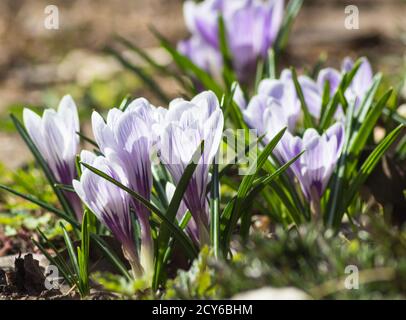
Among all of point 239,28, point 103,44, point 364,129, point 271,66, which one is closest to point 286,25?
point 239,28

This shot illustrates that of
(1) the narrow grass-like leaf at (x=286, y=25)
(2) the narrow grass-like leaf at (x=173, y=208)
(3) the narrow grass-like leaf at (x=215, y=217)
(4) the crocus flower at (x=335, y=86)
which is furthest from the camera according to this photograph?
(1) the narrow grass-like leaf at (x=286, y=25)

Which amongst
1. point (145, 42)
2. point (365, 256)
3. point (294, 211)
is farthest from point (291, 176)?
point (145, 42)

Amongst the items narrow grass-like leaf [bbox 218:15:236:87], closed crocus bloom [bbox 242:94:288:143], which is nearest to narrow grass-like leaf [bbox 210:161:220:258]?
closed crocus bloom [bbox 242:94:288:143]

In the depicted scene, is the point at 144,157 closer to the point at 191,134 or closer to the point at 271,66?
the point at 191,134

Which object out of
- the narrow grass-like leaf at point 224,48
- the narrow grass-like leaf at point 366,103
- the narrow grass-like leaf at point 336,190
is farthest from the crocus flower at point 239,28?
the narrow grass-like leaf at point 336,190

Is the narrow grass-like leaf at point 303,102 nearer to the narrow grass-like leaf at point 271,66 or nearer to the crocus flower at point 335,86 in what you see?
the crocus flower at point 335,86
